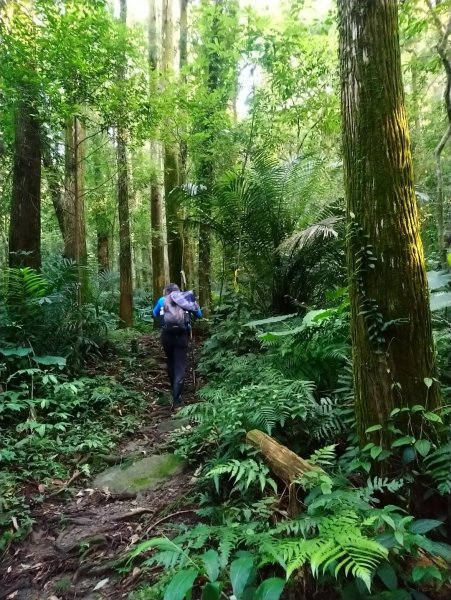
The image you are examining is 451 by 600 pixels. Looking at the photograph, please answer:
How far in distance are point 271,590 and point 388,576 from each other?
1.75 ft

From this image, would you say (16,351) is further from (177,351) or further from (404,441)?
(404,441)

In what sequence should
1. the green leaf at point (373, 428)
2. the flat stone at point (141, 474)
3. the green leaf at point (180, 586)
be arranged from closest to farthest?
1. the green leaf at point (180, 586)
2. the green leaf at point (373, 428)
3. the flat stone at point (141, 474)

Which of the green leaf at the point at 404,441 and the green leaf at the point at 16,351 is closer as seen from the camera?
the green leaf at the point at 404,441

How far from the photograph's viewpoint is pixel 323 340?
430 centimetres

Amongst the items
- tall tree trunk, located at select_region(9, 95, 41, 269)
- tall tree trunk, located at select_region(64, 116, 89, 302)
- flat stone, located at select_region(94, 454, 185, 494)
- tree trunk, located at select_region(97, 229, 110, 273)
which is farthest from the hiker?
tree trunk, located at select_region(97, 229, 110, 273)

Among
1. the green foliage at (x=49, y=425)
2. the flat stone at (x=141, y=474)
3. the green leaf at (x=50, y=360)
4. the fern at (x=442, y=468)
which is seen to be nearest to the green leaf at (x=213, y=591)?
the fern at (x=442, y=468)

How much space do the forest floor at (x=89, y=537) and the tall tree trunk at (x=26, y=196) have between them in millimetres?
3996

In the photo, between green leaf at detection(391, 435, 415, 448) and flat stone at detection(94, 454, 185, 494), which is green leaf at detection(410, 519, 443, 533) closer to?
green leaf at detection(391, 435, 415, 448)

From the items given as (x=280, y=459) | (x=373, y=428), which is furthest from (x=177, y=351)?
(x=373, y=428)

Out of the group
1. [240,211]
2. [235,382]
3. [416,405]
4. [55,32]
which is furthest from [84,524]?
[55,32]

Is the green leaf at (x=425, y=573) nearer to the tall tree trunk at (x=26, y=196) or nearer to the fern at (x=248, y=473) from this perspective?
the fern at (x=248, y=473)

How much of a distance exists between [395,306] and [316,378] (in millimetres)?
1784

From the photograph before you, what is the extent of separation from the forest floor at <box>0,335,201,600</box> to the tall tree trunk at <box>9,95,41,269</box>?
157 inches

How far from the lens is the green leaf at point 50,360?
18.5ft
